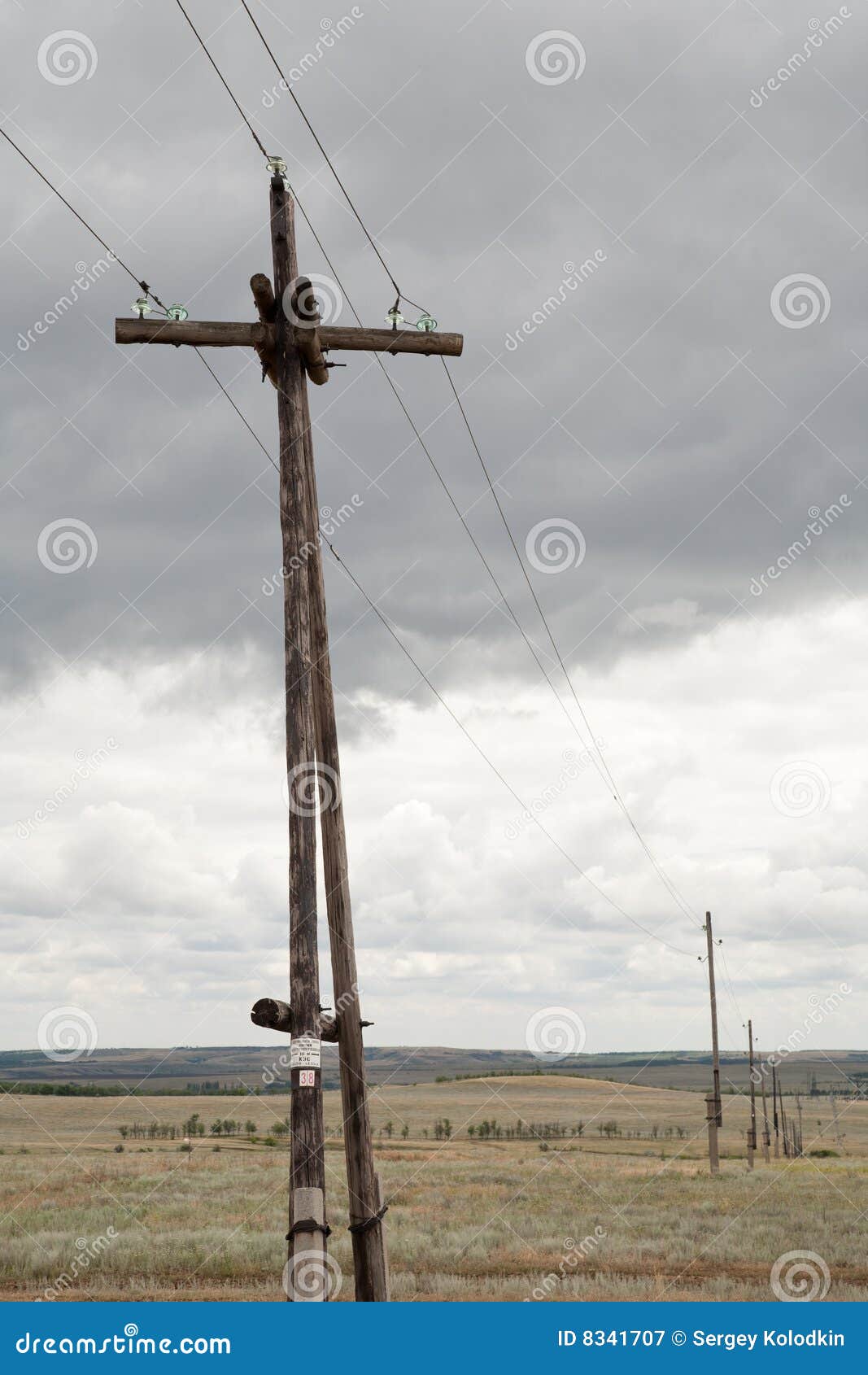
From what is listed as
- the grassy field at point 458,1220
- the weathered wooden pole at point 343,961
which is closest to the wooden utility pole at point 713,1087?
the grassy field at point 458,1220

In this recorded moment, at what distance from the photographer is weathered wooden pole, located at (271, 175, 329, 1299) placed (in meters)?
9.04

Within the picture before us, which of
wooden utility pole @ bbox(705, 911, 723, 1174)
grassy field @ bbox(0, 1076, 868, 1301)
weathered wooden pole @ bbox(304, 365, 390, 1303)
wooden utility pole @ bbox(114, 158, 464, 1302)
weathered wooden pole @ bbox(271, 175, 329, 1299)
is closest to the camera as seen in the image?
weathered wooden pole @ bbox(271, 175, 329, 1299)

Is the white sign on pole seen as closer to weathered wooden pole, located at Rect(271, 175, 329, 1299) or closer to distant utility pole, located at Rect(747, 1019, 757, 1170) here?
weathered wooden pole, located at Rect(271, 175, 329, 1299)

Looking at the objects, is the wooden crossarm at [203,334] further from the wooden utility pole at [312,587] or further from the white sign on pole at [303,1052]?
the white sign on pole at [303,1052]

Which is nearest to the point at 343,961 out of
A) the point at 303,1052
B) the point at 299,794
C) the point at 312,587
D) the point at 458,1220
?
the point at 303,1052

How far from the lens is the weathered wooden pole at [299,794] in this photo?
9.04 meters

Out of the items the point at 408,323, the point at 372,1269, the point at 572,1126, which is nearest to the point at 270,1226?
the point at 372,1269

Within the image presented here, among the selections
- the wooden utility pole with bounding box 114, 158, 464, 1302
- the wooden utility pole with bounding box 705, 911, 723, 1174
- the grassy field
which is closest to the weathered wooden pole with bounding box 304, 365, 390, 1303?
the wooden utility pole with bounding box 114, 158, 464, 1302

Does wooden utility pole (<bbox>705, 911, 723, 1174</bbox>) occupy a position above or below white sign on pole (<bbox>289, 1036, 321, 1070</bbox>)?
below

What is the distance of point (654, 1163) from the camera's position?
4278cm

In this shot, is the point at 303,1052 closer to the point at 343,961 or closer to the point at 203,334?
the point at 343,961

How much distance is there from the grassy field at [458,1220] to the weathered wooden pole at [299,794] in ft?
22.4

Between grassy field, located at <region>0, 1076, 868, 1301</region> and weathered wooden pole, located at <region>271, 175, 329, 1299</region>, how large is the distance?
22.4 feet

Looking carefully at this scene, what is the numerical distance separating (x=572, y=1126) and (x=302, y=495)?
7649 cm
